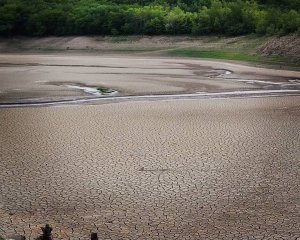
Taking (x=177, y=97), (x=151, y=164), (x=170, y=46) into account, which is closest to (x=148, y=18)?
(x=170, y=46)

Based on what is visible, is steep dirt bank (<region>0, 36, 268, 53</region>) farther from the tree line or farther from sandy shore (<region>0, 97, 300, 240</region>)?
sandy shore (<region>0, 97, 300, 240</region>)

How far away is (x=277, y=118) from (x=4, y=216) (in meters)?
11.3

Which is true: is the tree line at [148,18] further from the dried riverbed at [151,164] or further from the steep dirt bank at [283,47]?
the dried riverbed at [151,164]

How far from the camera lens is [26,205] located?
9.32 metres

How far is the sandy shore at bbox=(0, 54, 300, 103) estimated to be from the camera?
82.4 ft

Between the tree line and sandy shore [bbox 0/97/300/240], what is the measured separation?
2929 cm

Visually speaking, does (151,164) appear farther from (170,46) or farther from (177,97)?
(170,46)

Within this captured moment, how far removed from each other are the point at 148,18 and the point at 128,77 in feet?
94.0

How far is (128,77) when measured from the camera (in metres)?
31.4

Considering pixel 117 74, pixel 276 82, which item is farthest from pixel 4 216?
pixel 117 74

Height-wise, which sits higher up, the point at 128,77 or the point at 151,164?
the point at 151,164

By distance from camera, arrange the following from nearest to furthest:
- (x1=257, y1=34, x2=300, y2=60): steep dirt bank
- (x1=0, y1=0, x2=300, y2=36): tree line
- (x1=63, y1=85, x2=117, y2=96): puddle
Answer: (x1=63, y1=85, x2=117, y2=96): puddle → (x1=257, y1=34, x2=300, y2=60): steep dirt bank → (x1=0, y1=0, x2=300, y2=36): tree line

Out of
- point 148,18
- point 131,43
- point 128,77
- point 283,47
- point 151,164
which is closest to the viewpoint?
point 151,164

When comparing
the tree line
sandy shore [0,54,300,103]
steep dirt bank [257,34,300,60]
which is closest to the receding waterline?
sandy shore [0,54,300,103]
